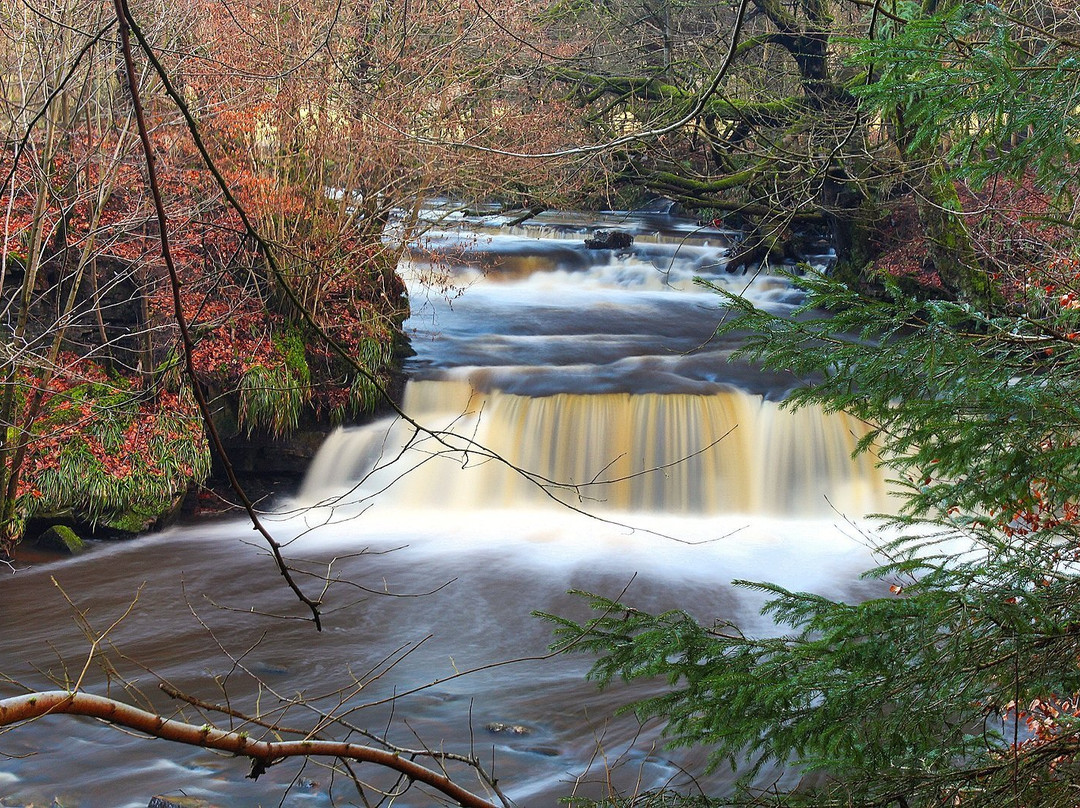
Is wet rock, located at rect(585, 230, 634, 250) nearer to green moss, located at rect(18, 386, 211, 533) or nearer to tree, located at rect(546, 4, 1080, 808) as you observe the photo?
green moss, located at rect(18, 386, 211, 533)

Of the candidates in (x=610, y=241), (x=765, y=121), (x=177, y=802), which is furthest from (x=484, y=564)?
(x=610, y=241)

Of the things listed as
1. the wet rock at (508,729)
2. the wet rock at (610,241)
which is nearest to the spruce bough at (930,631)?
the wet rock at (508,729)

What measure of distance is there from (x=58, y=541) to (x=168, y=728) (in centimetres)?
899

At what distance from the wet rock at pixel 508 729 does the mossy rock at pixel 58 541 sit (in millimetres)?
5264

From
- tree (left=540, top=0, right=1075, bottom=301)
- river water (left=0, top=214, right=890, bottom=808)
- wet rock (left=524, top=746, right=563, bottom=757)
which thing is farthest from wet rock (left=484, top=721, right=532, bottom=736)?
tree (left=540, top=0, right=1075, bottom=301)

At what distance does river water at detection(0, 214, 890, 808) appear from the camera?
19.5ft

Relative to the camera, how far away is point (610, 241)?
17359 millimetres

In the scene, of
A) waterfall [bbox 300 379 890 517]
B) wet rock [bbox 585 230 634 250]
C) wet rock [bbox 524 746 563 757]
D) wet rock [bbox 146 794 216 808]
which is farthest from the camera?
wet rock [bbox 585 230 634 250]

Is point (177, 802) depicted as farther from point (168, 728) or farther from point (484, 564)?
point (484, 564)

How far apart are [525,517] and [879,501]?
3867mm

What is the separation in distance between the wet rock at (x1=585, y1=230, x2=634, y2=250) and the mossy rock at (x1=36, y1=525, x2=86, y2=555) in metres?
10.3

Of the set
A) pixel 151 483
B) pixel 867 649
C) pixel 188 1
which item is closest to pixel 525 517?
pixel 151 483

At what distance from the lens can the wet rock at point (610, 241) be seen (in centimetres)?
1730

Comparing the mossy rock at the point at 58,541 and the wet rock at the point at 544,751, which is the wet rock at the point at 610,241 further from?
the wet rock at the point at 544,751
